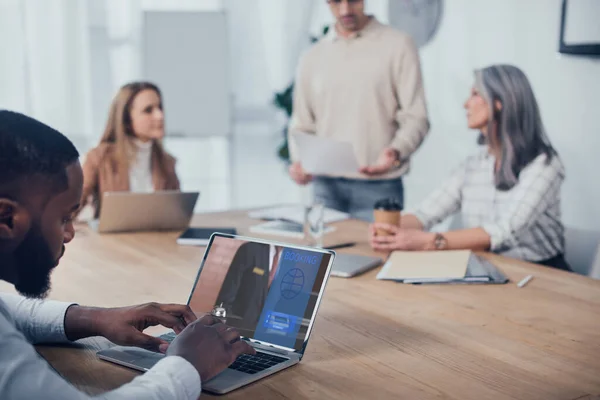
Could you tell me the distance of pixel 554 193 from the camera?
7.76 feet

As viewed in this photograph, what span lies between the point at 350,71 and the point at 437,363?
7.33 ft

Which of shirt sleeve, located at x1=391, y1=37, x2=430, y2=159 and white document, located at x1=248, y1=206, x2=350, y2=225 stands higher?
shirt sleeve, located at x1=391, y1=37, x2=430, y2=159

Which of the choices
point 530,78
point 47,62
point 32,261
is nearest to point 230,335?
point 32,261

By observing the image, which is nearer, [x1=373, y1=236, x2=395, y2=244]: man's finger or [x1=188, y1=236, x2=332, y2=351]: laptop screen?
[x1=188, y1=236, x2=332, y2=351]: laptop screen

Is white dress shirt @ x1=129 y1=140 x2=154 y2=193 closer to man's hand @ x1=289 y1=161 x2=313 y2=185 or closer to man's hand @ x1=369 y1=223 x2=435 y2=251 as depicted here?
man's hand @ x1=289 y1=161 x2=313 y2=185

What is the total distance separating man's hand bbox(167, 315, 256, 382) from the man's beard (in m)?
0.22

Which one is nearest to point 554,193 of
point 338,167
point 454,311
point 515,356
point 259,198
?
point 338,167

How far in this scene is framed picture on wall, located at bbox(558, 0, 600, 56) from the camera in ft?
10.9

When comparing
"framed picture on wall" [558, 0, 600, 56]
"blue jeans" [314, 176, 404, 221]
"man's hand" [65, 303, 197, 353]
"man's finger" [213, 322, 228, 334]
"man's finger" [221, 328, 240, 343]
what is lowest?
"blue jeans" [314, 176, 404, 221]

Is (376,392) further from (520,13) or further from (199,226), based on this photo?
(520,13)

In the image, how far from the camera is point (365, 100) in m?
3.25

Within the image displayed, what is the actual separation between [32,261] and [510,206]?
5.55 feet

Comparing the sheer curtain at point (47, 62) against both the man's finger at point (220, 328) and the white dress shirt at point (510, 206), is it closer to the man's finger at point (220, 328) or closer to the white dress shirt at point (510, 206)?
the white dress shirt at point (510, 206)

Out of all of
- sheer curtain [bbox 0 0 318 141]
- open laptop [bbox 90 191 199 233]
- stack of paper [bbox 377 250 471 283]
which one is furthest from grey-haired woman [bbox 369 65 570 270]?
sheer curtain [bbox 0 0 318 141]
